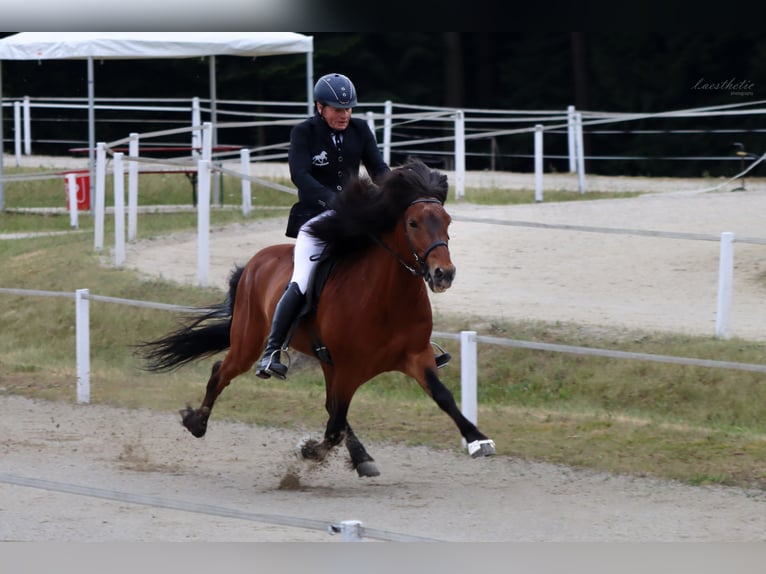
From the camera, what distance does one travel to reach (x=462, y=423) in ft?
20.9

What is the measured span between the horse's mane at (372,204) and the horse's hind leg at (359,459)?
3.72ft

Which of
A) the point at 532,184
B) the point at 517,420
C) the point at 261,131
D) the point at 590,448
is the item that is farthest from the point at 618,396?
the point at 261,131

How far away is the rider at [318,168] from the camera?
6988 millimetres

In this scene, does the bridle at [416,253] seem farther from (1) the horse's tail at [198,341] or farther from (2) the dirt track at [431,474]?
(1) the horse's tail at [198,341]

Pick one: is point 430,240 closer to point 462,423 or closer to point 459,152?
point 462,423

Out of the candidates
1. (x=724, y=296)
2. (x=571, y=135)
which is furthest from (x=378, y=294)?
(x=571, y=135)

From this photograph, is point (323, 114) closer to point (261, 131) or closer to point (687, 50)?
point (687, 50)

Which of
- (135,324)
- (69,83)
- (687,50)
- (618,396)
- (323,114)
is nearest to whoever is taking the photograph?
(323,114)

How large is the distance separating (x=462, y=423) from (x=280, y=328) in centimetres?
128

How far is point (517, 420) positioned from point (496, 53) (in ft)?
79.4

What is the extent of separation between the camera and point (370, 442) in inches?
336

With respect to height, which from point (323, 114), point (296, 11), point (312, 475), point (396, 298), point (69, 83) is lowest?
point (312, 475)

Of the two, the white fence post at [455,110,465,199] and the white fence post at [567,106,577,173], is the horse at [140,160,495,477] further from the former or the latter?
the white fence post at [567,106,577,173]

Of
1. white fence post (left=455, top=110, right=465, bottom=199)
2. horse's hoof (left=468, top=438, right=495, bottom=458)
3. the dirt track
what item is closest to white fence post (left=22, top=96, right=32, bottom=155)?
white fence post (left=455, top=110, right=465, bottom=199)
